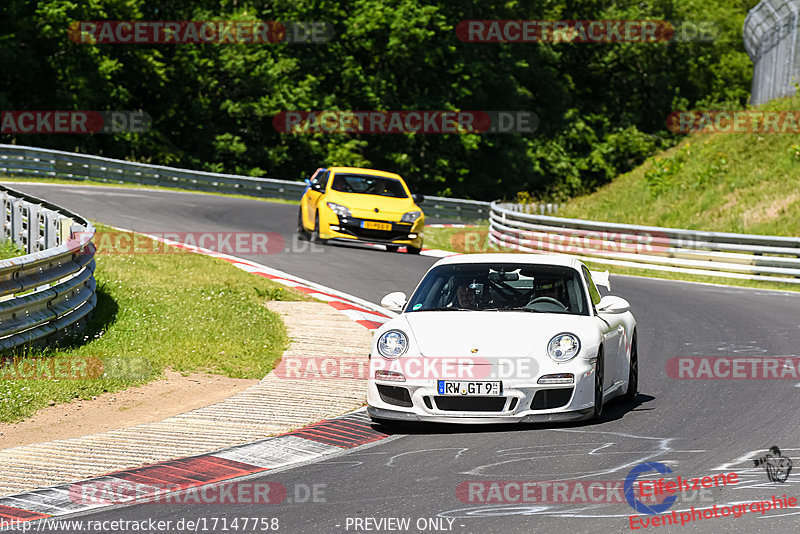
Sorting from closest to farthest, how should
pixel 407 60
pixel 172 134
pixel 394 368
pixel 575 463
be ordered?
pixel 575 463 → pixel 394 368 → pixel 172 134 → pixel 407 60

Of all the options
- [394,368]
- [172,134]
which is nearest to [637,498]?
[394,368]

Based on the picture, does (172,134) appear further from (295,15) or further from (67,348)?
(67,348)

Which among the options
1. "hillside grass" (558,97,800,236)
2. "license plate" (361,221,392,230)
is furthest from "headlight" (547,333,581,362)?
"hillside grass" (558,97,800,236)

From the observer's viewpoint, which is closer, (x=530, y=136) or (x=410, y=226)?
(x=410, y=226)

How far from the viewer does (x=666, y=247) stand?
2311cm

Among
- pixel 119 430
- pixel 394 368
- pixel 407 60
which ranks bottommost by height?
pixel 119 430

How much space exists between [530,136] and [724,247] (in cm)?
3696

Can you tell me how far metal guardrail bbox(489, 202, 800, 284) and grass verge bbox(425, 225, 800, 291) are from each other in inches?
4.6

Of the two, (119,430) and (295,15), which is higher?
(295,15)

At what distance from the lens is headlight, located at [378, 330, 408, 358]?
8119 millimetres

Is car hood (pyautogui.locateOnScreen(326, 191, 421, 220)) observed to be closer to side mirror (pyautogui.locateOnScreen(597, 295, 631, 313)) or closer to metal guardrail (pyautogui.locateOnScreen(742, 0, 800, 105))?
side mirror (pyautogui.locateOnScreen(597, 295, 631, 313))

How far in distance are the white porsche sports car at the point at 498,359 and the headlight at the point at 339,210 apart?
1205 centimetres

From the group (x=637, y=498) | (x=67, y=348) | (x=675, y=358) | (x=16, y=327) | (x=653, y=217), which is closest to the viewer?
(x=637, y=498)

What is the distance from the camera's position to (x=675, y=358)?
1153 centimetres
